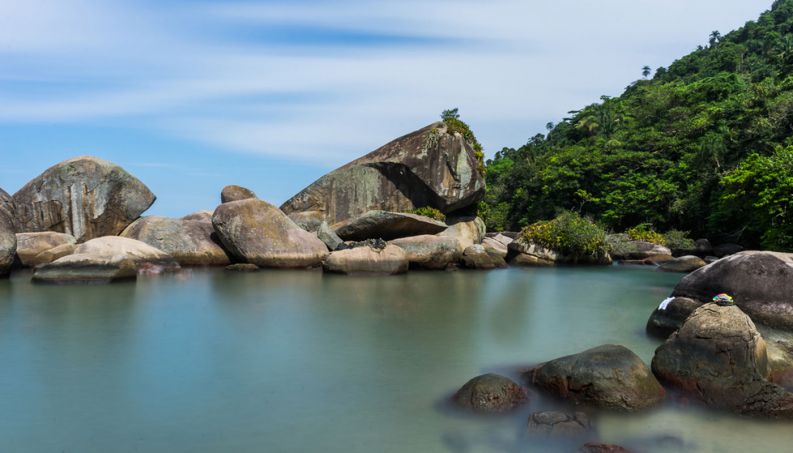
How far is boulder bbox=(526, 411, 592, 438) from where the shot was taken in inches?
198

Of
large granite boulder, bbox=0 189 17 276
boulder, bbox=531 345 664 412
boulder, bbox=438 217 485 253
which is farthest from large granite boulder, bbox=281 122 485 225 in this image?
boulder, bbox=531 345 664 412

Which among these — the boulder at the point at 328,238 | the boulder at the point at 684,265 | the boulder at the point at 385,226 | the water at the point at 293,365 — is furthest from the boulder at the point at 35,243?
the boulder at the point at 684,265

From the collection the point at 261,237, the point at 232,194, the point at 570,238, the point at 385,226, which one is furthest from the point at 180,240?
the point at 570,238

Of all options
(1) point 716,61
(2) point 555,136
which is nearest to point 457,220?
(2) point 555,136

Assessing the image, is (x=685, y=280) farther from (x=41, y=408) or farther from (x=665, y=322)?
(x=41, y=408)

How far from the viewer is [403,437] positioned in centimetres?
513

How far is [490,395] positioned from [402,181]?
18.3m

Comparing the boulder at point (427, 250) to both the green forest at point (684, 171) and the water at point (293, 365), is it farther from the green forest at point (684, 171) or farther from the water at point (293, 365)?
the green forest at point (684, 171)

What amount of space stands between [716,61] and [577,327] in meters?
59.7

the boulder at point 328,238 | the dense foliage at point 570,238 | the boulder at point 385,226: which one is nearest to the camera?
the boulder at point 328,238

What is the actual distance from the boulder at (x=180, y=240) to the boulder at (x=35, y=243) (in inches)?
78.2

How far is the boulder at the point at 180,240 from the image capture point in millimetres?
18281

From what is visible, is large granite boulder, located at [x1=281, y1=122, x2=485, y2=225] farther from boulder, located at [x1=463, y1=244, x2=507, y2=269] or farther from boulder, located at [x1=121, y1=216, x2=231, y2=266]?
boulder, located at [x1=121, y1=216, x2=231, y2=266]

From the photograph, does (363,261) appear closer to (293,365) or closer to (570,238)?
(570,238)
